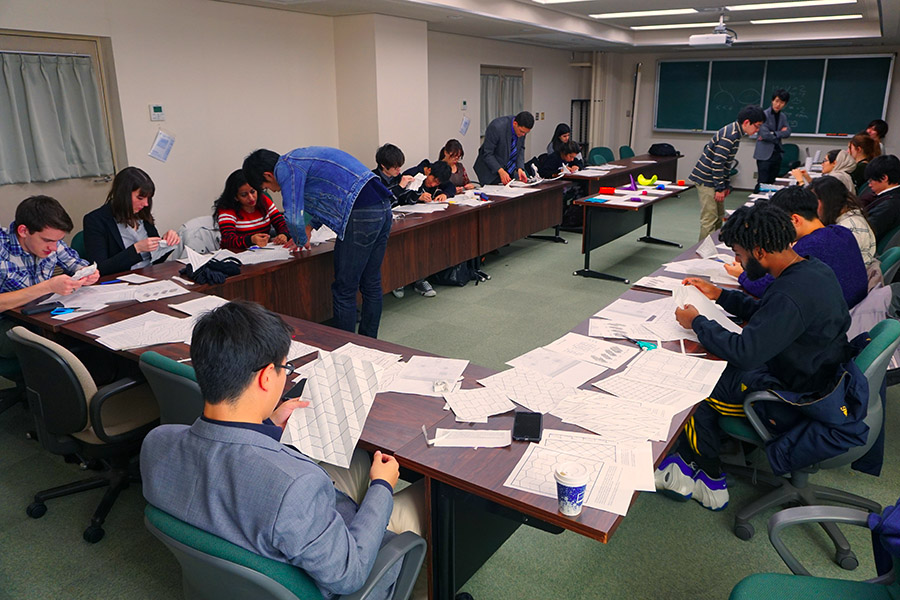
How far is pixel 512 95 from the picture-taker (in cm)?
965

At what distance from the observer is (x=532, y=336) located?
433 cm

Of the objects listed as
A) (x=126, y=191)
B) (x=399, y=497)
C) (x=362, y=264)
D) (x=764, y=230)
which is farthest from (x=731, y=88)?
(x=399, y=497)

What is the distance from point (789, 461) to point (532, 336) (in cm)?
229

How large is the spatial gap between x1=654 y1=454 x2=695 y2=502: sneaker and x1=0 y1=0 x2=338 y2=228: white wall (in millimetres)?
4574

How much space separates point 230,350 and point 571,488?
2.54 feet

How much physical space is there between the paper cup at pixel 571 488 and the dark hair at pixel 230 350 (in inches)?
26.5

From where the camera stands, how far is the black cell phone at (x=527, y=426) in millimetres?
1695

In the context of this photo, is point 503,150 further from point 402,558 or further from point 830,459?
point 402,558

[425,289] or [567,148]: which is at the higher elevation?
[567,148]

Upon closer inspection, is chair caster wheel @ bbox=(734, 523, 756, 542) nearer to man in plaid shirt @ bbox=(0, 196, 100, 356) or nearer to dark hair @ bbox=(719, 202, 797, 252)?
dark hair @ bbox=(719, 202, 797, 252)

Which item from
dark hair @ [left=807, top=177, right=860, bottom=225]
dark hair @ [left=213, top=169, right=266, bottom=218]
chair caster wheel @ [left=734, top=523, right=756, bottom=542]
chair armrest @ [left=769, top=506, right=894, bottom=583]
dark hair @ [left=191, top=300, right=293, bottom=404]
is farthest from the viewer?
dark hair @ [left=213, top=169, right=266, bottom=218]

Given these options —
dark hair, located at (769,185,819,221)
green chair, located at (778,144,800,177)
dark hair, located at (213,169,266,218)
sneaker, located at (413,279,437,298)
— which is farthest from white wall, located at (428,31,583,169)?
dark hair, located at (769,185,819,221)

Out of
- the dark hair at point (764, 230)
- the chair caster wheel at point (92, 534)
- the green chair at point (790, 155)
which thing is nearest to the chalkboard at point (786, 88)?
the green chair at point (790, 155)

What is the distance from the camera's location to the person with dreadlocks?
2.09 meters
